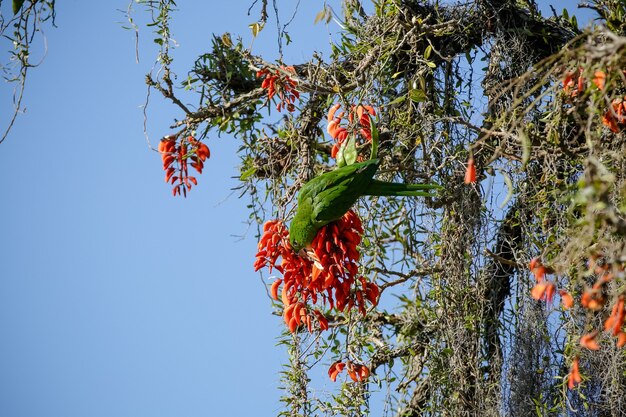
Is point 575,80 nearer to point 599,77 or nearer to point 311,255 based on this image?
point 599,77

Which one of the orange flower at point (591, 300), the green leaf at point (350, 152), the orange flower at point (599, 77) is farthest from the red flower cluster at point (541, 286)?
the green leaf at point (350, 152)

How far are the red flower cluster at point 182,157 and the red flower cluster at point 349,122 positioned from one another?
0.43 metres

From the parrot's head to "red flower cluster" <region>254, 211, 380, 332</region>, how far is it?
2 centimetres

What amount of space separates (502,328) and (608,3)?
2.88ft

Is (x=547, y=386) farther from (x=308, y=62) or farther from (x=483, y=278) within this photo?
(x=308, y=62)

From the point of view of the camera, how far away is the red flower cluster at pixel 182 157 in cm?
230

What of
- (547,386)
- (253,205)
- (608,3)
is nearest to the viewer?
(547,386)

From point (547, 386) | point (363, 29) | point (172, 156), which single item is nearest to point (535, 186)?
point (547, 386)

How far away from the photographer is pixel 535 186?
217 centimetres

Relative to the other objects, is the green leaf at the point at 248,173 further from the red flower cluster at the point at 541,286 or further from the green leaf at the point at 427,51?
the red flower cluster at the point at 541,286

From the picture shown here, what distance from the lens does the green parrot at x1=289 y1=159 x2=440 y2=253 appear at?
1.75 metres

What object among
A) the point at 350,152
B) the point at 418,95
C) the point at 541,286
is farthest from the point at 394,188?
the point at 541,286

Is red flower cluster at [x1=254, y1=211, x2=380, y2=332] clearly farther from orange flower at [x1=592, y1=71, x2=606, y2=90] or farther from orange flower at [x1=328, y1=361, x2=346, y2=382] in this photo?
orange flower at [x1=592, y1=71, x2=606, y2=90]

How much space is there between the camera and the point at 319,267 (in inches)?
70.5
